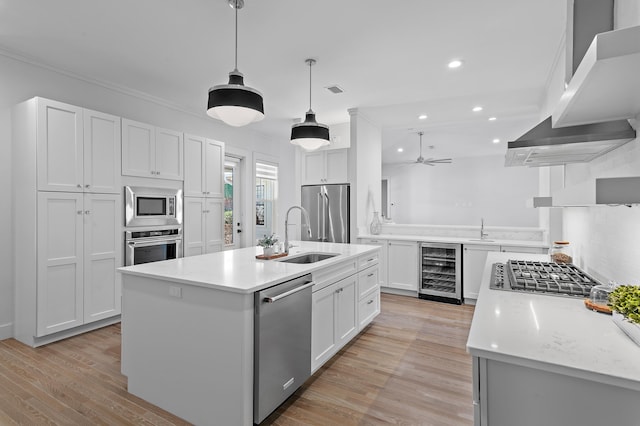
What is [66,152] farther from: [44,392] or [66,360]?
[44,392]

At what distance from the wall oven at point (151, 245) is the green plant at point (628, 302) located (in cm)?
402

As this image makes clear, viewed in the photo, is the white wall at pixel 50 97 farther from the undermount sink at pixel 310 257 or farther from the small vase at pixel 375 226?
the small vase at pixel 375 226

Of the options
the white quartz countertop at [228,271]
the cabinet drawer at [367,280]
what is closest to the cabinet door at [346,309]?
the cabinet drawer at [367,280]

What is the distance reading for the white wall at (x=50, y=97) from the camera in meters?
3.13

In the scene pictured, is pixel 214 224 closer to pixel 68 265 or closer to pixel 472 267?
pixel 68 265

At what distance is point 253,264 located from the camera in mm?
2457

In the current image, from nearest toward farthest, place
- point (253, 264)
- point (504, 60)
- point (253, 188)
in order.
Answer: point (253, 264)
point (504, 60)
point (253, 188)

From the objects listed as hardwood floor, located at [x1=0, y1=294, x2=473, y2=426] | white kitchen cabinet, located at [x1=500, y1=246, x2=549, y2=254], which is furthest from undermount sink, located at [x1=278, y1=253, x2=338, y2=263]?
white kitchen cabinet, located at [x1=500, y1=246, x2=549, y2=254]

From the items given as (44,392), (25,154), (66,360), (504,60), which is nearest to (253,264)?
(44,392)

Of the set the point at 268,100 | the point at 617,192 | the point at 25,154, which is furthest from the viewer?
the point at 268,100

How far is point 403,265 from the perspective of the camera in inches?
189

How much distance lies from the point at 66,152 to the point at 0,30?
3.48 ft

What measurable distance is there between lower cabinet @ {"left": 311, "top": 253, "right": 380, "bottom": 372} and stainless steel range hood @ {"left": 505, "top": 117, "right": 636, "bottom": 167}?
158 cm

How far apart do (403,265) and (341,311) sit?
7.52ft
